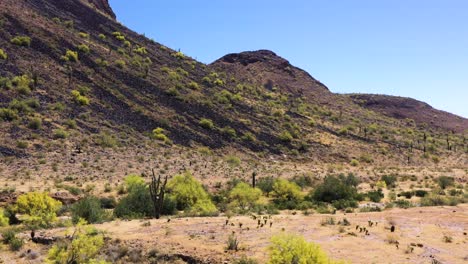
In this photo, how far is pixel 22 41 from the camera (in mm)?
47406

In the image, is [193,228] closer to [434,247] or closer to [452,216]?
[434,247]

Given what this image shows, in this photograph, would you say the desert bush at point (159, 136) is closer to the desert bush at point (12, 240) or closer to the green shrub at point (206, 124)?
the green shrub at point (206, 124)

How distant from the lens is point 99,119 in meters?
42.3

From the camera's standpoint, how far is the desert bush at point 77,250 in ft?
45.6

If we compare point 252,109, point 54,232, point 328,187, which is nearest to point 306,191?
point 328,187

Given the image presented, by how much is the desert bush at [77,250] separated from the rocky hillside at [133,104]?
1948 centimetres

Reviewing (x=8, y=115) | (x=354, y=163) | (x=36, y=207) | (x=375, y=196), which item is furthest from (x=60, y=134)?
(x=354, y=163)

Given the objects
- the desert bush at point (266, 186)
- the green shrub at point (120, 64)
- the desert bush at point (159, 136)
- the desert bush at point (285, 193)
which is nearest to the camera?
the desert bush at point (285, 193)

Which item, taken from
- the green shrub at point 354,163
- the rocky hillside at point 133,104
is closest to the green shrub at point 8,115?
the rocky hillside at point 133,104

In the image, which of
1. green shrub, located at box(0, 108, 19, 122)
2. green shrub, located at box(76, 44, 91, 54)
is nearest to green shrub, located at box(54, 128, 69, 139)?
green shrub, located at box(0, 108, 19, 122)

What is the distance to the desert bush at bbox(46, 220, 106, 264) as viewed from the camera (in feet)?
45.6

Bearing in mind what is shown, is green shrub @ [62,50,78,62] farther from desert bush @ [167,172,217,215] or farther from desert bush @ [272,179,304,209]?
desert bush @ [272,179,304,209]

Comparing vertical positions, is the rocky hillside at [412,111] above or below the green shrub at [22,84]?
above

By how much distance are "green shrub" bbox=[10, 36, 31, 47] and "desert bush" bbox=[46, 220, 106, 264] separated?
38.5 m
